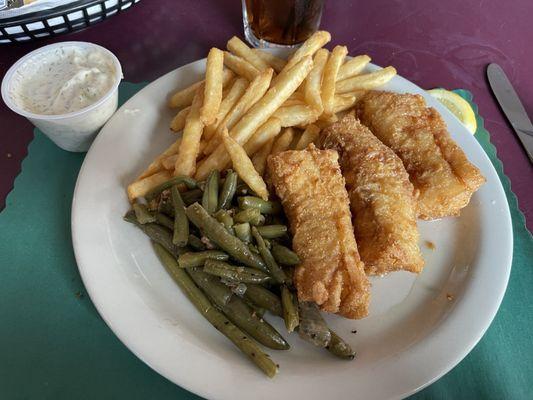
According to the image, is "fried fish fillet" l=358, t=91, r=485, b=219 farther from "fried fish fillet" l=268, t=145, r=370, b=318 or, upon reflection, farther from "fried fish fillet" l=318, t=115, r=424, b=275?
"fried fish fillet" l=268, t=145, r=370, b=318

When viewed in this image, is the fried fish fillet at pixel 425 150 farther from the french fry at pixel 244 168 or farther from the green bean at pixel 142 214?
the green bean at pixel 142 214

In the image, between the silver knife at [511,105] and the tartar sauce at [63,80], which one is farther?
the silver knife at [511,105]

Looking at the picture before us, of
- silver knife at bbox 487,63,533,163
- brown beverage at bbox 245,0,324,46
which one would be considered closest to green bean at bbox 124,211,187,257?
brown beverage at bbox 245,0,324,46

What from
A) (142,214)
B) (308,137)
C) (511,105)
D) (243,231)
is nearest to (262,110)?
(308,137)

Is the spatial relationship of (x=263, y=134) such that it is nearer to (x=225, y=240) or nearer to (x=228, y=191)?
(x=228, y=191)

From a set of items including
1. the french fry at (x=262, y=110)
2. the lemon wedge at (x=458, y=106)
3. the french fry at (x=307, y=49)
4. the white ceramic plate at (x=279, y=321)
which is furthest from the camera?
the lemon wedge at (x=458, y=106)

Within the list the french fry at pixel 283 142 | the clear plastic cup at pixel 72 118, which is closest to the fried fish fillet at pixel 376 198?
the french fry at pixel 283 142

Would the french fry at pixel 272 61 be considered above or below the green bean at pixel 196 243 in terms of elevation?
above

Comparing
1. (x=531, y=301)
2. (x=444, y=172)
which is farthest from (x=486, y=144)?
(x=531, y=301)
